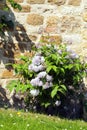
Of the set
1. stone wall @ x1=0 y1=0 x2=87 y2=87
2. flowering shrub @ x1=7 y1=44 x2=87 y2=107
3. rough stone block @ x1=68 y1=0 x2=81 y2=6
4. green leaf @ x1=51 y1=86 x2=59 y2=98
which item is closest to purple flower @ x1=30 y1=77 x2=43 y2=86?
flowering shrub @ x1=7 y1=44 x2=87 y2=107

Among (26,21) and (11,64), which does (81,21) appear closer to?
(26,21)

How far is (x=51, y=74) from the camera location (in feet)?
23.2

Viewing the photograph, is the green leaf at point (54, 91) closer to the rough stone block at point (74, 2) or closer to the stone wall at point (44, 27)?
the stone wall at point (44, 27)

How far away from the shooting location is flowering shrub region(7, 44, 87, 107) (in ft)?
22.7

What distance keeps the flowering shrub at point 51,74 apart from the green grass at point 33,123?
50cm

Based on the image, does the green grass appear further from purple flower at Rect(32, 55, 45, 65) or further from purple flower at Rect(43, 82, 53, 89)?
purple flower at Rect(32, 55, 45, 65)

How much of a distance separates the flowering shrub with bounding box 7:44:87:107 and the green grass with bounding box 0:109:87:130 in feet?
1.63

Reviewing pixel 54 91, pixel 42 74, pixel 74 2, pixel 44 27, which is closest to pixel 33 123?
pixel 54 91

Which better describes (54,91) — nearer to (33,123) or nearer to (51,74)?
(51,74)

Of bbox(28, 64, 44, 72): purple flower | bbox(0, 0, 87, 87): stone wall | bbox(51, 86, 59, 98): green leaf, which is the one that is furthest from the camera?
bbox(0, 0, 87, 87): stone wall

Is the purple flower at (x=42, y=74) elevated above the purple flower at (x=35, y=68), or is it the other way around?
the purple flower at (x=35, y=68)

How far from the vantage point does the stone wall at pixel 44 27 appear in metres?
7.57

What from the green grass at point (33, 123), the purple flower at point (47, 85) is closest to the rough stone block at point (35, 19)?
the purple flower at point (47, 85)

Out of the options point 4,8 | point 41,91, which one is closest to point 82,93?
point 41,91
